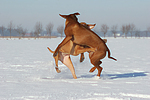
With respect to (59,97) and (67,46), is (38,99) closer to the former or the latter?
(59,97)

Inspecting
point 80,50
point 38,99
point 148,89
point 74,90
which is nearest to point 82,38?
point 80,50

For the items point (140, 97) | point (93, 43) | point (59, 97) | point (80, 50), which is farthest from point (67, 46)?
point (140, 97)

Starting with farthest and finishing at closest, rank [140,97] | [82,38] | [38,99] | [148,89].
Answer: [82,38] < [148,89] < [140,97] < [38,99]

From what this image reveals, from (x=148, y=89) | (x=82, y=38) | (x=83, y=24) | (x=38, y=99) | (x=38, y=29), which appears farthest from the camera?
(x=38, y=29)

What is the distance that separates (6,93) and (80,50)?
260cm

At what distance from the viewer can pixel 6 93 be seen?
14.9 feet

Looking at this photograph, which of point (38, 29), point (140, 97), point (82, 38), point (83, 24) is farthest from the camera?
point (38, 29)

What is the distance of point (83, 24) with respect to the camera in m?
6.67

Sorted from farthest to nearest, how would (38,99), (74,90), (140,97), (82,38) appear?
(82,38), (74,90), (140,97), (38,99)

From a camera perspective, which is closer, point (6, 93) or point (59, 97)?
point (59, 97)

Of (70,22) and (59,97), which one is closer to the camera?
(59,97)

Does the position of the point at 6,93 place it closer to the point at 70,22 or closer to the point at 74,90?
the point at 74,90

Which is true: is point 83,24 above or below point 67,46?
above

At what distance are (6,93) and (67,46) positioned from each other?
2.41m
